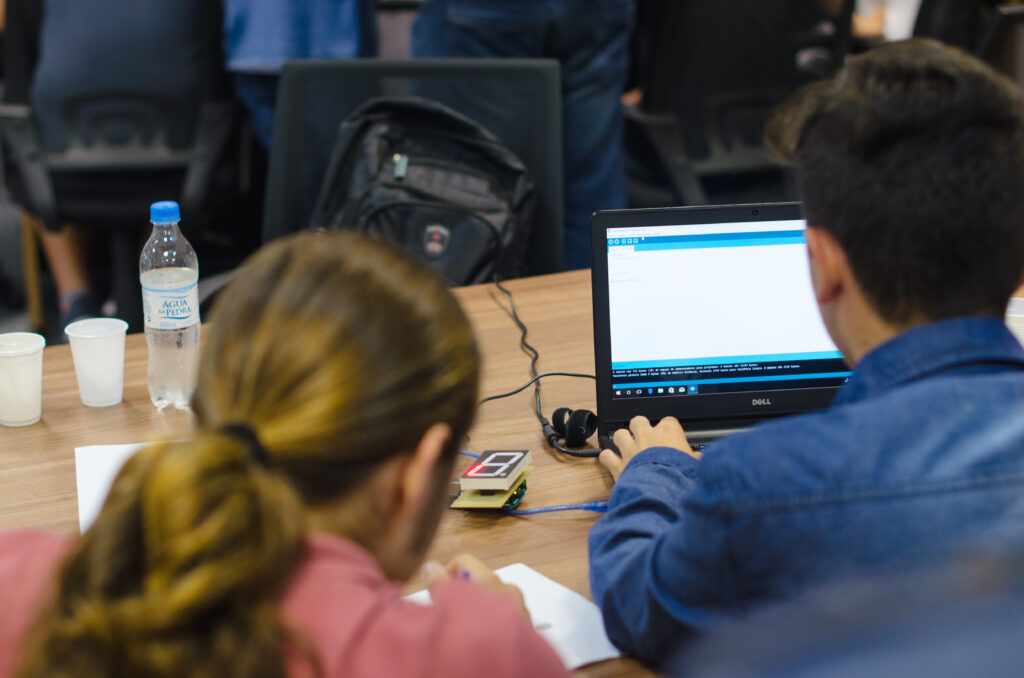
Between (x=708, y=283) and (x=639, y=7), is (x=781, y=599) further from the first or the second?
(x=639, y=7)

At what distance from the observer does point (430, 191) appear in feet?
6.31

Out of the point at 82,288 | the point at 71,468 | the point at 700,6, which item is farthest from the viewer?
the point at 82,288

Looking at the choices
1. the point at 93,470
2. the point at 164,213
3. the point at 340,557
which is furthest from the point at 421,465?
the point at 164,213

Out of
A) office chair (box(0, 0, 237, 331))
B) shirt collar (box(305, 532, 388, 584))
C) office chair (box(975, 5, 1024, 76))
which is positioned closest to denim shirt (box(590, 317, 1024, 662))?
shirt collar (box(305, 532, 388, 584))

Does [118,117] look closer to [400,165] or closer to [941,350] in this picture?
[400,165]

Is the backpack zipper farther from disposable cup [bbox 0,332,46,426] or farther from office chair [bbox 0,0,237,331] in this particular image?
office chair [bbox 0,0,237,331]

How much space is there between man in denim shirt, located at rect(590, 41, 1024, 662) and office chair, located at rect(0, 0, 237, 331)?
2107 mm

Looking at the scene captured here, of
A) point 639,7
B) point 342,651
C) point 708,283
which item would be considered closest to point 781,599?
point 342,651

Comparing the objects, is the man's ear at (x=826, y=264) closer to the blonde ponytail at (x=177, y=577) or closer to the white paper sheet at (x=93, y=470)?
the blonde ponytail at (x=177, y=577)

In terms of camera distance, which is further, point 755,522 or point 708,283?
point 708,283

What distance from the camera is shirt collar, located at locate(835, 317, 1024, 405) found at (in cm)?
80

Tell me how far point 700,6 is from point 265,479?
224cm

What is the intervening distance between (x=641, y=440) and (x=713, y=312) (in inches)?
7.7

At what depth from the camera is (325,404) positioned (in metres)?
0.64
